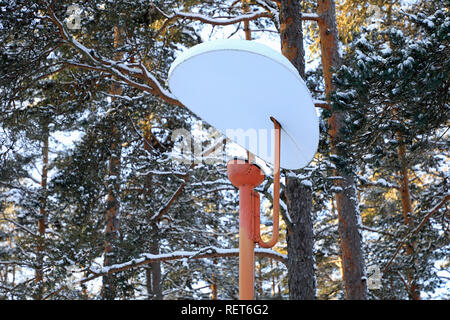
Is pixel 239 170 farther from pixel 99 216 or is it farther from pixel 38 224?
pixel 38 224

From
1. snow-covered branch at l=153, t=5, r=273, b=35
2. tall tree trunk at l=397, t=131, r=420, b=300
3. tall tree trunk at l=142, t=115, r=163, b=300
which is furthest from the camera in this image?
tall tree trunk at l=142, t=115, r=163, b=300

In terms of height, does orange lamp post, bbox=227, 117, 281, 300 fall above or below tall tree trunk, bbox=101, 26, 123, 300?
below

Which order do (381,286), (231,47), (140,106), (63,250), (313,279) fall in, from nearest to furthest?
(231,47), (313,279), (63,250), (140,106), (381,286)

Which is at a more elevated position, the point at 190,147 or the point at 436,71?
the point at 190,147

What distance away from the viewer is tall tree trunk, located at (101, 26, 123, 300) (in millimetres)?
7434

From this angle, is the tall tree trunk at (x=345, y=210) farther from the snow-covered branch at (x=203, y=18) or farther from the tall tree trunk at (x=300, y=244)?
the tall tree trunk at (x=300, y=244)

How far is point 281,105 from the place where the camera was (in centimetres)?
141

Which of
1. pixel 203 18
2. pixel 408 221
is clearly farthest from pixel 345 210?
pixel 203 18

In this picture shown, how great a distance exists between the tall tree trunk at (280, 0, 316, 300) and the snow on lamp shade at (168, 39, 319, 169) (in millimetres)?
3359

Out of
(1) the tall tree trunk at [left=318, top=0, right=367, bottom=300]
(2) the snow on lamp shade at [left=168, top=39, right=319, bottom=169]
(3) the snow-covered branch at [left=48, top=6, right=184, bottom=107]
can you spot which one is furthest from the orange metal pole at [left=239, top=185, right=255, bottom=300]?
(1) the tall tree trunk at [left=318, top=0, right=367, bottom=300]

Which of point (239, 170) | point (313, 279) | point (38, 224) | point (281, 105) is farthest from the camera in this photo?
point (38, 224)

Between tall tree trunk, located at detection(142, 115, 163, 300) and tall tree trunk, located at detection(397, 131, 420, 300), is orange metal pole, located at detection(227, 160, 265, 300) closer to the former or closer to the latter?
tall tree trunk, located at detection(142, 115, 163, 300)
